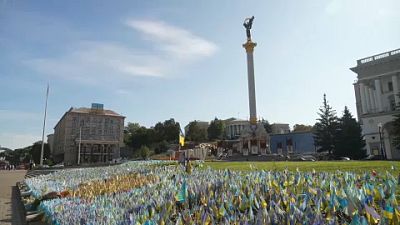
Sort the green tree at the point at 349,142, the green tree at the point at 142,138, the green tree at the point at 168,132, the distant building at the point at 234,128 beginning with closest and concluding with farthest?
1. the green tree at the point at 349,142
2. the green tree at the point at 142,138
3. the green tree at the point at 168,132
4. the distant building at the point at 234,128

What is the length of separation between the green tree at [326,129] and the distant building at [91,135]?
5866 cm

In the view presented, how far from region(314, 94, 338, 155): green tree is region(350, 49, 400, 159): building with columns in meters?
6.01

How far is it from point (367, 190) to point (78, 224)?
13.3ft

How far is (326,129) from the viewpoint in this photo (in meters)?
48.9

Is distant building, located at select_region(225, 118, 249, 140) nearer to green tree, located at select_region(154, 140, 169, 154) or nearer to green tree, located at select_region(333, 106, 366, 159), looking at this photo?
green tree, located at select_region(154, 140, 169, 154)

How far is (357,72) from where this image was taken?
5438 centimetres

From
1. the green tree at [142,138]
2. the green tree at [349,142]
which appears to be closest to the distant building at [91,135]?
the green tree at [142,138]

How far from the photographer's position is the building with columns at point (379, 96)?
159 ft

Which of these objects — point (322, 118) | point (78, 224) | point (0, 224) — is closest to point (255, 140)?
point (322, 118)

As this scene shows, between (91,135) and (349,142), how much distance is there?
6862cm

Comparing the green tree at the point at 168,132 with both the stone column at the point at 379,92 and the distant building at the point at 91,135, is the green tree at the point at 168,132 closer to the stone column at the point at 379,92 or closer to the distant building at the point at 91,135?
the distant building at the point at 91,135

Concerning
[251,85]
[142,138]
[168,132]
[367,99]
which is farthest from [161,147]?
[367,99]

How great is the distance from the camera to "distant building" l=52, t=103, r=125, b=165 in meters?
90.7

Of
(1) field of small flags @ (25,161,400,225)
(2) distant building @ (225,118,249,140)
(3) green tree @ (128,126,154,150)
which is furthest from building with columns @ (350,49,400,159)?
(2) distant building @ (225,118,249,140)
